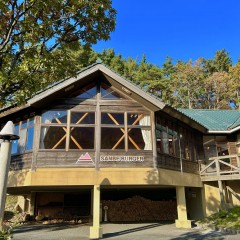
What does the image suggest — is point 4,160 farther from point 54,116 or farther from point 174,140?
point 174,140

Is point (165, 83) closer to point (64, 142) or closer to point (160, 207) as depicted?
→ point (160, 207)

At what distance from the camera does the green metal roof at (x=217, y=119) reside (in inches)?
642

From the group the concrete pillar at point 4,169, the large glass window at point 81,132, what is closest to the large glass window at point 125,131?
the large glass window at point 81,132

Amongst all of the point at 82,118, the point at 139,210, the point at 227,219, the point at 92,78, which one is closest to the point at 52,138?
the point at 82,118

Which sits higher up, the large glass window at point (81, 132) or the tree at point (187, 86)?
the tree at point (187, 86)

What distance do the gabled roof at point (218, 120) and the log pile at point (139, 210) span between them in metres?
5.36

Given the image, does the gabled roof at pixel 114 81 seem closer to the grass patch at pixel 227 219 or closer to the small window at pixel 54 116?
the small window at pixel 54 116

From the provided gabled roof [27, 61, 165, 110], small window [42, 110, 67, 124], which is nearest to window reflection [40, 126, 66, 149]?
small window [42, 110, 67, 124]

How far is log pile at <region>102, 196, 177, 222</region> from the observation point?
1529 cm

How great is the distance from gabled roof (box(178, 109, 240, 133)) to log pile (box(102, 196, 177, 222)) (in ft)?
17.6

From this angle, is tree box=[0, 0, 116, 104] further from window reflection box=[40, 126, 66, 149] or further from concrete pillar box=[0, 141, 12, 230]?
window reflection box=[40, 126, 66, 149]

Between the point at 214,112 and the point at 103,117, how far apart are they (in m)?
11.0

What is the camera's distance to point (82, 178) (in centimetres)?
1109

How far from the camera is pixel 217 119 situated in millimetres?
18172
